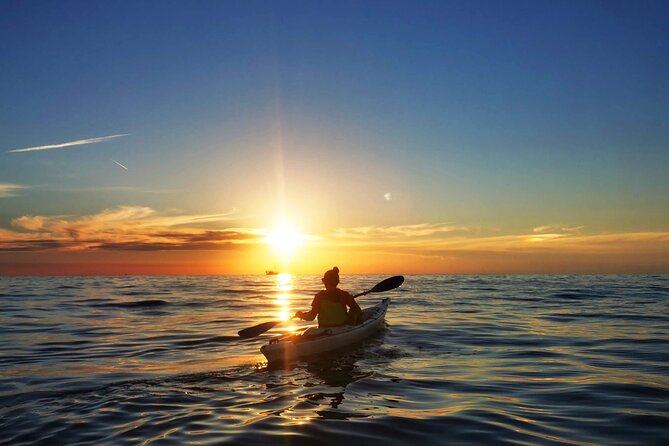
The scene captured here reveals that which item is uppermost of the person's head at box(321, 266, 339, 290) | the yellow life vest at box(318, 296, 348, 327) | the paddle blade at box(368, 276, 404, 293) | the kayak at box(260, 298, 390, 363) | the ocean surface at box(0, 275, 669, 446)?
the person's head at box(321, 266, 339, 290)

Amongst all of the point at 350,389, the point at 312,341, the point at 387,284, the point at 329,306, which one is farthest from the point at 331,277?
the point at 387,284

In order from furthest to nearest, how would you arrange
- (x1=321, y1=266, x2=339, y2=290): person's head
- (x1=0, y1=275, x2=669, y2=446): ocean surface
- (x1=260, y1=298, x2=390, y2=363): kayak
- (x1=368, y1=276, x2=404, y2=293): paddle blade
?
(x1=368, y1=276, x2=404, y2=293): paddle blade → (x1=321, y1=266, x2=339, y2=290): person's head → (x1=260, y1=298, x2=390, y2=363): kayak → (x1=0, y1=275, x2=669, y2=446): ocean surface

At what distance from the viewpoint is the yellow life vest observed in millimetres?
14966

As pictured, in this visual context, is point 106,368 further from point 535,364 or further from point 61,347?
point 535,364

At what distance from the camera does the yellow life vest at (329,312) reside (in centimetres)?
1497

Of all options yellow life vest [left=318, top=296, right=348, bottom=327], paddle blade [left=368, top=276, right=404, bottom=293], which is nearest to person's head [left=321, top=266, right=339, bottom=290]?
yellow life vest [left=318, top=296, right=348, bottom=327]

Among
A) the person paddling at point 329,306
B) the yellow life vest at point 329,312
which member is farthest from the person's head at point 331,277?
the yellow life vest at point 329,312

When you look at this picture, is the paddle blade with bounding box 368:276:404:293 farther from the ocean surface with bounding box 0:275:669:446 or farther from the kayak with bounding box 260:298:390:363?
the kayak with bounding box 260:298:390:363

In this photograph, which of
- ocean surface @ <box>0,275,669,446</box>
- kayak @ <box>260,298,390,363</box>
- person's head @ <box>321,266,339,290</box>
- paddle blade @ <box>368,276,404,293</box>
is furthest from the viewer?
paddle blade @ <box>368,276,404,293</box>

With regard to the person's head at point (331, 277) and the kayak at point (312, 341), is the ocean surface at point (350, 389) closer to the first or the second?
the kayak at point (312, 341)

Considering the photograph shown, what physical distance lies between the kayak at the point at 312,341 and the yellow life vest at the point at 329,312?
305mm

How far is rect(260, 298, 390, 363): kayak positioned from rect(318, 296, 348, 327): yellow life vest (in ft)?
1.00

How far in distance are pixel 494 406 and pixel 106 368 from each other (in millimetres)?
9966

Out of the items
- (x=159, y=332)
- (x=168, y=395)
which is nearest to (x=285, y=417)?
(x=168, y=395)
